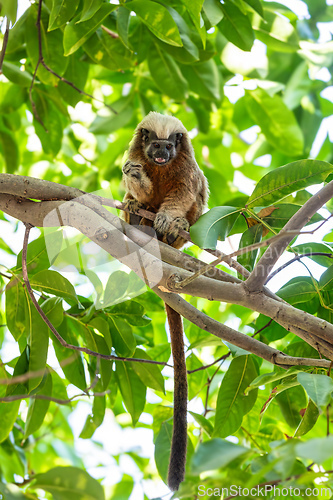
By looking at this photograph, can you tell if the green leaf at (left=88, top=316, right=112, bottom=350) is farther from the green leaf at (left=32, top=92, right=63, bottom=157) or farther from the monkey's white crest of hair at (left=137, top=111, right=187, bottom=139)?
the green leaf at (left=32, top=92, right=63, bottom=157)

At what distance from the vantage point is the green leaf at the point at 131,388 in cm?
221

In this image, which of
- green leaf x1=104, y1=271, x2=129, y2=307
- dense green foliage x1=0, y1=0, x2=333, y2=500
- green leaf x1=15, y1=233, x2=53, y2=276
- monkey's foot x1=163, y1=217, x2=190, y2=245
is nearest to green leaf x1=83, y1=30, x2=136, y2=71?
dense green foliage x1=0, y1=0, x2=333, y2=500

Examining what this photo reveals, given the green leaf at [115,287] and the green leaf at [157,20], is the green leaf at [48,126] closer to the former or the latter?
the green leaf at [157,20]

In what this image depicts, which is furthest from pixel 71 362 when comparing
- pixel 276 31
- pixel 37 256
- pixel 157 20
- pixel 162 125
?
pixel 276 31

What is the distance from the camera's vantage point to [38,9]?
100 inches

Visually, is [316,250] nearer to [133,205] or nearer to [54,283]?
[54,283]

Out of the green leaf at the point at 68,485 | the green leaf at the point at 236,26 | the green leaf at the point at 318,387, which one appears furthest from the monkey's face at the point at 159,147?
the green leaf at the point at 68,485

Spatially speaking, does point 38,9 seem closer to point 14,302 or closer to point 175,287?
point 14,302

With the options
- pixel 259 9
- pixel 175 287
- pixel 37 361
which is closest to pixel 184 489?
pixel 175 287

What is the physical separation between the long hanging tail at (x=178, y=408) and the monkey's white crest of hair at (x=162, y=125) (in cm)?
123

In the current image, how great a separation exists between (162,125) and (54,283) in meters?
1.53

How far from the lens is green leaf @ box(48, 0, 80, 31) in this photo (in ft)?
6.26

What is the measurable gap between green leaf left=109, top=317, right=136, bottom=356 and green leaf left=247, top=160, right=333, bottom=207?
0.78 meters

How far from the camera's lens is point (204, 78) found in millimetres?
3301
